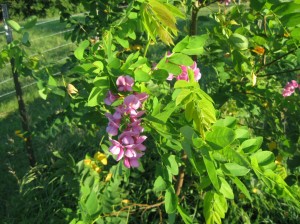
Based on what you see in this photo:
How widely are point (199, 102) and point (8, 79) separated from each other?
5.13 meters

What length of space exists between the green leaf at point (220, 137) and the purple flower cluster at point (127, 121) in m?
0.22

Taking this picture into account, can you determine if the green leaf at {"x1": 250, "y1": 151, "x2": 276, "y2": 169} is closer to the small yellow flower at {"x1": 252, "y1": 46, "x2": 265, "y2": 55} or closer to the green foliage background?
the green foliage background

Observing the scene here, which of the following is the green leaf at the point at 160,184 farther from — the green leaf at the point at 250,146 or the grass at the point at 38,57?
the grass at the point at 38,57

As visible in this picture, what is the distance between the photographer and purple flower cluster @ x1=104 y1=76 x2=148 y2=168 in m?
0.97

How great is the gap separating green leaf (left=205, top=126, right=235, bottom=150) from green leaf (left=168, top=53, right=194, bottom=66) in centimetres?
22

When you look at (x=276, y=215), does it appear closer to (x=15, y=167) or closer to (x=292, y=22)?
(x=292, y=22)

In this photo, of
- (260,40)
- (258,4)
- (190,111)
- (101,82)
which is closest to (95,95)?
(101,82)

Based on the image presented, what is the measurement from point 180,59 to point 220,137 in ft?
0.93

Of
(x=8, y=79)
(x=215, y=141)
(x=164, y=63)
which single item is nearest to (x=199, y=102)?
(x=215, y=141)

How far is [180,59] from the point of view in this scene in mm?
993

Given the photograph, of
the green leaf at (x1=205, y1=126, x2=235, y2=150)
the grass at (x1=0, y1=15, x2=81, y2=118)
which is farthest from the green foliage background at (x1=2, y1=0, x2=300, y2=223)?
the grass at (x1=0, y1=15, x2=81, y2=118)

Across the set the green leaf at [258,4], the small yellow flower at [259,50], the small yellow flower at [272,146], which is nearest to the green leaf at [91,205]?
the green leaf at [258,4]

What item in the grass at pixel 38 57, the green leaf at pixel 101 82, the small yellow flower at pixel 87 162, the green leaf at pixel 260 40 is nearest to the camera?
the green leaf at pixel 101 82

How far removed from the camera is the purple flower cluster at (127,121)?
0.97 m
